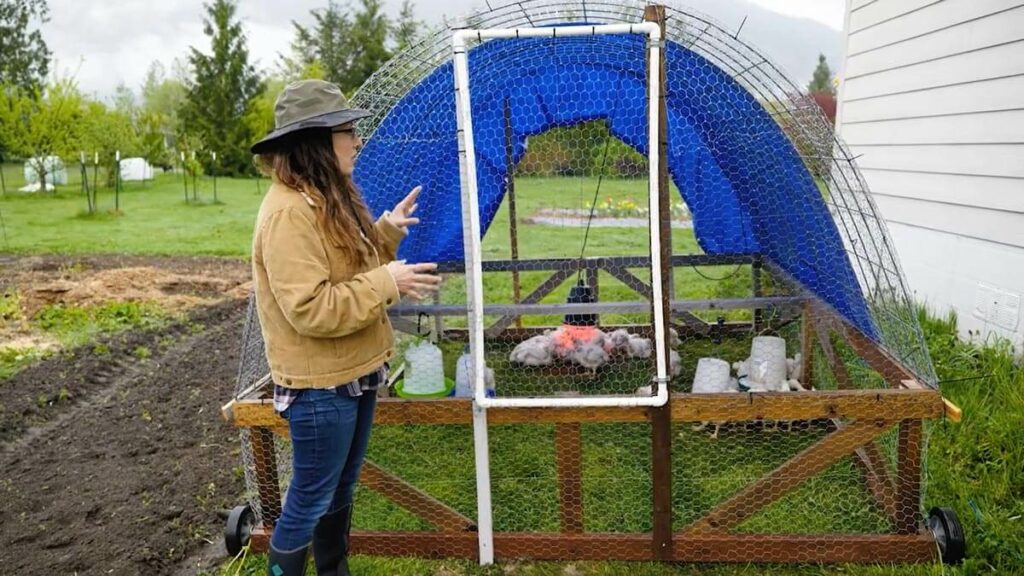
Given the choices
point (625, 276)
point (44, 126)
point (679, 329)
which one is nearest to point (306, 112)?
point (625, 276)

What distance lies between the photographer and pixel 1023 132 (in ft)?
12.7

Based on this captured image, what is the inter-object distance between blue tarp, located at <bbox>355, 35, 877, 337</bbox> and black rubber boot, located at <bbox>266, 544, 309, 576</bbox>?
75.7 inches

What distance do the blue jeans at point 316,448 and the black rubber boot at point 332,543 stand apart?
7.0 inches

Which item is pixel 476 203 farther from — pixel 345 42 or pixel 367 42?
pixel 345 42

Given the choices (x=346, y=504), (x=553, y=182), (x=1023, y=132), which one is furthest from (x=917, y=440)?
(x=553, y=182)

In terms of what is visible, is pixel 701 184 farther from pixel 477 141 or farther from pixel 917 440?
pixel 917 440

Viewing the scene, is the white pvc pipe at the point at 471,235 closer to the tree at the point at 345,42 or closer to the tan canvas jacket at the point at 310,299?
the tan canvas jacket at the point at 310,299

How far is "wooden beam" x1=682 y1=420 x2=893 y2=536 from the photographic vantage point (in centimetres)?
255

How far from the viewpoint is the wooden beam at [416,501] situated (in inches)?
108

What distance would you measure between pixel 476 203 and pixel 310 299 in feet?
2.80

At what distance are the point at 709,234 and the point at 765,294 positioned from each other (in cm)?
63

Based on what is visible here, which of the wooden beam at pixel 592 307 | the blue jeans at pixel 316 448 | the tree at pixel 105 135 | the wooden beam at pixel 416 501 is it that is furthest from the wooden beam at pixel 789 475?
the tree at pixel 105 135

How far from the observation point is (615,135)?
4.24 metres

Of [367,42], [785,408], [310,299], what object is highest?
[367,42]
